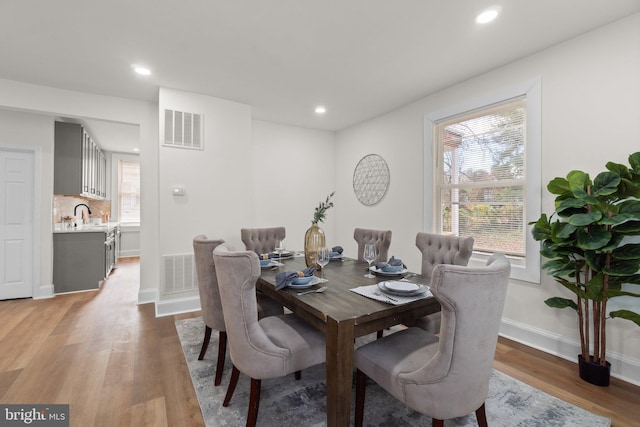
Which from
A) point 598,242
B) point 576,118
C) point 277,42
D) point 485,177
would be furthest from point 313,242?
point 576,118

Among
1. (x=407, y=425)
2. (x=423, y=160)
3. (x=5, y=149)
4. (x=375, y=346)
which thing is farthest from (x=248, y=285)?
(x=5, y=149)

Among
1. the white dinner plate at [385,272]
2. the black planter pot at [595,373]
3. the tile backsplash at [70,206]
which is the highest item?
the tile backsplash at [70,206]

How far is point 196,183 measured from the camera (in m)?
3.68

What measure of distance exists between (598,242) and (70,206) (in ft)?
24.2

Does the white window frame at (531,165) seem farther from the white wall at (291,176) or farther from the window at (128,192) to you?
the window at (128,192)

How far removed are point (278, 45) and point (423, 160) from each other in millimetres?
2190

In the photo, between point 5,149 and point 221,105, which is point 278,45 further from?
point 5,149

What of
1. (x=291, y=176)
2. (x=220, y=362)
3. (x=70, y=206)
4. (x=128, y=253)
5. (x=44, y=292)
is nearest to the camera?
(x=220, y=362)

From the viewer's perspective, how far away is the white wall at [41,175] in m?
3.93

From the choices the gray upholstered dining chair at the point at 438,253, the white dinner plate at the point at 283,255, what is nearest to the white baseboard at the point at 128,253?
the white dinner plate at the point at 283,255

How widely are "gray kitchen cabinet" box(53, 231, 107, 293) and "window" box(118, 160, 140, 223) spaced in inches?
130

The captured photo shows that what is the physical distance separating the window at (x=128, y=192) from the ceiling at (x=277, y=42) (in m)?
4.47

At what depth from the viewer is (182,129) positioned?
3578 millimetres

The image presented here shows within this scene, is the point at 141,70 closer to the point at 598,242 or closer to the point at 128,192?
the point at 598,242
